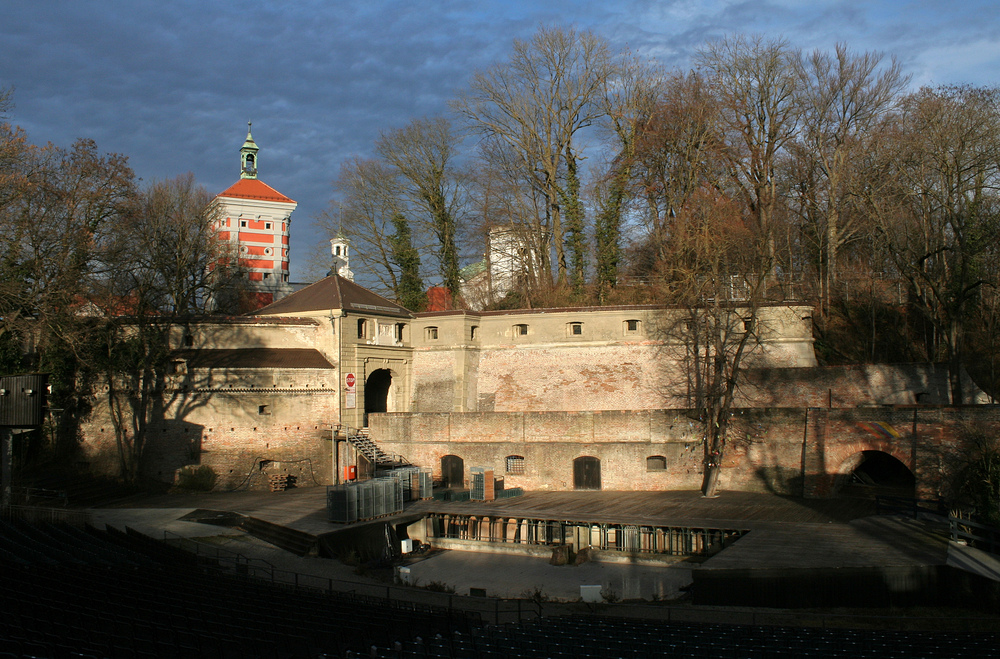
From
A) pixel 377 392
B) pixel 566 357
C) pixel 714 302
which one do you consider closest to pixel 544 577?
pixel 714 302

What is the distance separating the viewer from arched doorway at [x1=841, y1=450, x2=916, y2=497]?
22.2 m

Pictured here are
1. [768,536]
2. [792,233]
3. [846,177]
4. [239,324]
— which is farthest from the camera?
[792,233]

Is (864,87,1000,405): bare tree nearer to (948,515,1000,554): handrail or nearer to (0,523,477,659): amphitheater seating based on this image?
(948,515,1000,554): handrail

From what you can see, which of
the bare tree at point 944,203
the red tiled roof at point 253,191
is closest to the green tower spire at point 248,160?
the red tiled roof at point 253,191

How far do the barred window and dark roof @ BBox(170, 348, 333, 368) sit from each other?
299 inches

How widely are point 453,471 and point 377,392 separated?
24.4 ft

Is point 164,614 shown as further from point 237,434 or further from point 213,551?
point 237,434

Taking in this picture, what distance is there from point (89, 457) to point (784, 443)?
2319 cm

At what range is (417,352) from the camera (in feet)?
104

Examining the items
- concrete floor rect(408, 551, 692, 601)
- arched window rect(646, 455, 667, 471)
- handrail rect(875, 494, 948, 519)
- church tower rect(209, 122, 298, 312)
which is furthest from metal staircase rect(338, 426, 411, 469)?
church tower rect(209, 122, 298, 312)

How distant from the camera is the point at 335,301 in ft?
95.6

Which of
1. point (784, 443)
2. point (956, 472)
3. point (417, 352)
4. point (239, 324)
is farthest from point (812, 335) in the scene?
point (239, 324)

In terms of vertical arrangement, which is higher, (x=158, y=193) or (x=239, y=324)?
(x=158, y=193)

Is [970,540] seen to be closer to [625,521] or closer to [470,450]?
[625,521]
